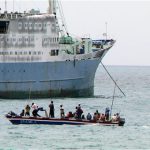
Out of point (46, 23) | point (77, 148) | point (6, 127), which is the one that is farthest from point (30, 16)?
point (77, 148)

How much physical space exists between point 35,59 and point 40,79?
2.22 m

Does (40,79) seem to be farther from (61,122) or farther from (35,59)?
(61,122)

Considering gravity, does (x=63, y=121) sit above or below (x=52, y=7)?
below

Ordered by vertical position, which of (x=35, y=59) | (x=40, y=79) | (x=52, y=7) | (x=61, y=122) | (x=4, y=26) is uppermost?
(x=52, y=7)

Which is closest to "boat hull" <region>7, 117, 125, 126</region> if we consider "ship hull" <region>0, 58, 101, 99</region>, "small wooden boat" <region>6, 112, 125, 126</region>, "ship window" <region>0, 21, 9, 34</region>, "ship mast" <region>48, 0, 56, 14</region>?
"small wooden boat" <region>6, 112, 125, 126</region>

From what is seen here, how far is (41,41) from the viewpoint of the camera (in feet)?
287

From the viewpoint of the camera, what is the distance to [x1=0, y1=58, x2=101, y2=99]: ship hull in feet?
281

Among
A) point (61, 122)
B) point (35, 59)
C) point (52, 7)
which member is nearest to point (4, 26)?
point (35, 59)

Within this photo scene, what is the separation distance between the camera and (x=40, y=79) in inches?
3408

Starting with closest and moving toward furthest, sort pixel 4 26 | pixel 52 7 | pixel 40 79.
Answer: pixel 40 79 → pixel 4 26 → pixel 52 7

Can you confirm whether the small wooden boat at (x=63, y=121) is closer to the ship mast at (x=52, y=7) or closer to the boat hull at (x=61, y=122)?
the boat hull at (x=61, y=122)

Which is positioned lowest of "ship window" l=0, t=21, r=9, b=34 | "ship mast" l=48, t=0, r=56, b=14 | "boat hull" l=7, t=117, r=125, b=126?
"boat hull" l=7, t=117, r=125, b=126

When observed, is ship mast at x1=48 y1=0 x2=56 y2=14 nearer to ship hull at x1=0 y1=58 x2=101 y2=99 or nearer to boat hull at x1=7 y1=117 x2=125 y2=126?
ship hull at x1=0 y1=58 x2=101 y2=99

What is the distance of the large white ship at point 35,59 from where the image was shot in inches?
3386
